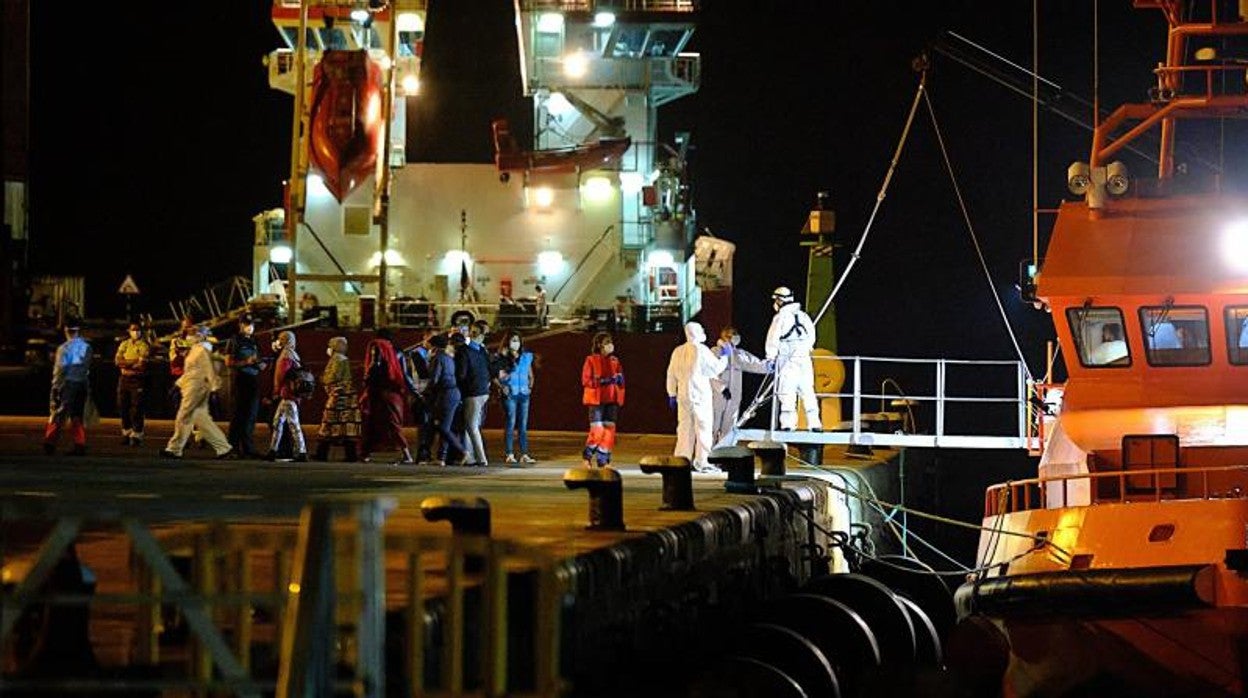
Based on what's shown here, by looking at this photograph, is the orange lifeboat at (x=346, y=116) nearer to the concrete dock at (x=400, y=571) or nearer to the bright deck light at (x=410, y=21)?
the bright deck light at (x=410, y=21)

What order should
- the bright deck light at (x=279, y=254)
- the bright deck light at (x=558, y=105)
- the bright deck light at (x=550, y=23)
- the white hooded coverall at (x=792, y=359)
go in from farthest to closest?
the bright deck light at (x=279, y=254), the bright deck light at (x=558, y=105), the bright deck light at (x=550, y=23), the white hooded coverall at (x=792, y=359)

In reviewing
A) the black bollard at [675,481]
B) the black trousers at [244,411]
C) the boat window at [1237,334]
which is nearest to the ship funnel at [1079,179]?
the boat window at [1237,334]

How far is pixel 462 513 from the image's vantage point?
23.4 ft

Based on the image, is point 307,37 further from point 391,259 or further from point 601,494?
point 601,494

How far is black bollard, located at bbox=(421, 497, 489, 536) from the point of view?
7.12 meters

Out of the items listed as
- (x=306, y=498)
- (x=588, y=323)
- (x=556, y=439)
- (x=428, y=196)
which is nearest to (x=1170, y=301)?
(x=306, y=498)

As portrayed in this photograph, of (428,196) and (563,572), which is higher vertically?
(428,196)

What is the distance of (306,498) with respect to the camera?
12.0 meters

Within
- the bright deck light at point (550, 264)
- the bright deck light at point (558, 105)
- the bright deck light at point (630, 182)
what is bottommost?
the bright deck light at point (550, 264)

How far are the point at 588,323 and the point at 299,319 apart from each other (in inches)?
224

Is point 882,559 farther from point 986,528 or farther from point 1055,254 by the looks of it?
point 1055,254

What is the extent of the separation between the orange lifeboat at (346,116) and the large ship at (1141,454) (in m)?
18.8

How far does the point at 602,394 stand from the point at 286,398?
333cm

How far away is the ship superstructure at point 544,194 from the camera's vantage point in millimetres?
34688
